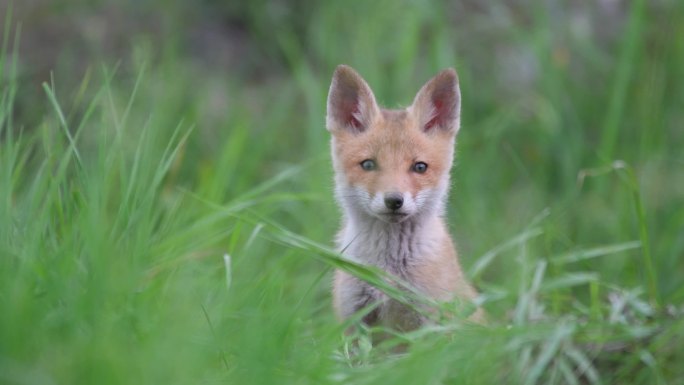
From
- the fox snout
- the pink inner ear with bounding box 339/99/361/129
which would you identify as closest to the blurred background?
the pink inner ear with bounding box 339/99/361/129

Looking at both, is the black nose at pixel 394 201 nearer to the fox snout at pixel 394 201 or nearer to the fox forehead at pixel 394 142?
the fox snout at pixel 394 201

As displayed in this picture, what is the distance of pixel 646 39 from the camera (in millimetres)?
6754

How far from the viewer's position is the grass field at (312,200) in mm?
2771

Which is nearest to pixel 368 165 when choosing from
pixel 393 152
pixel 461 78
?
pixel 393 152

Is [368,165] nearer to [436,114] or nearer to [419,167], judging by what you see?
[419,167]

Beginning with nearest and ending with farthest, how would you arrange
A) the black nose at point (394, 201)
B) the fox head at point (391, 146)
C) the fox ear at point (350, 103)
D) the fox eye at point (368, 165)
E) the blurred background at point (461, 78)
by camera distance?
1. the black nose at point (394, 201)
2. the fox head at point (391, 146)
3. the fox eye at point (368, 165)
4. the fox ear at point (350, 103)
5. the blurred background at point (461, 78)

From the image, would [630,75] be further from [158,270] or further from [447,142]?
[158,270]

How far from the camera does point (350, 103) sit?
4.37 m

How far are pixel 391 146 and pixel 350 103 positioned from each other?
318 millimetres

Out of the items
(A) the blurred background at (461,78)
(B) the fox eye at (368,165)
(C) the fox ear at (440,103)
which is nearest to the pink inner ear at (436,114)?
(C) the fox ear at (440,103)

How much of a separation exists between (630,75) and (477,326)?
3282 mm

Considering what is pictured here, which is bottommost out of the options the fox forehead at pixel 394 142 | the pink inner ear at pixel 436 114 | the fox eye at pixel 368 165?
the fox eye at pixel 368 165

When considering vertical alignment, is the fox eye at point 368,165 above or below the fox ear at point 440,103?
below

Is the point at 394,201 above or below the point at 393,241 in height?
above
